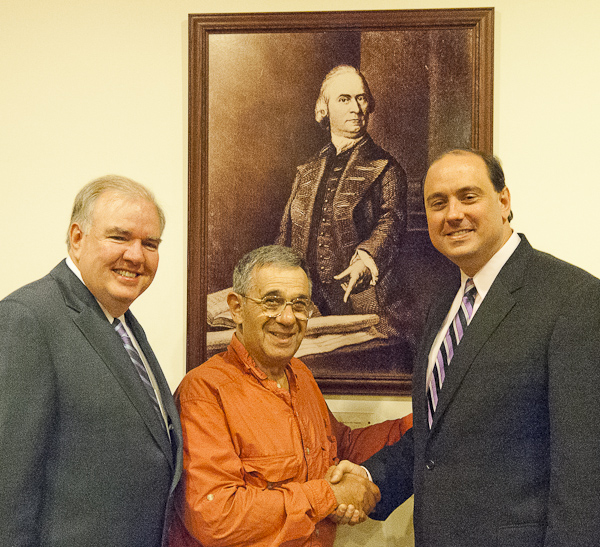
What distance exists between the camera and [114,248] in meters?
1.53

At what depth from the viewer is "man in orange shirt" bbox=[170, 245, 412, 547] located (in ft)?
5.33

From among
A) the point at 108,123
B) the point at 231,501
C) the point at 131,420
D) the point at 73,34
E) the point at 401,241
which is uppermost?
the point at 73,34

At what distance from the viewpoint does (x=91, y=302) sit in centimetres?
154

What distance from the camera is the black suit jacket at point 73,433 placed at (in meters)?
1.29

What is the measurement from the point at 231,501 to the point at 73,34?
84.6 inches

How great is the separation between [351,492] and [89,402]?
0.95m

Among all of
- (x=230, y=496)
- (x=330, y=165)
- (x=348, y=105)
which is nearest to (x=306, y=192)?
(x=330, y=165)

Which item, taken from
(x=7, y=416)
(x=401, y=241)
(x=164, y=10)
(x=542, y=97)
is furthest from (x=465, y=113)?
(x=7, y=416)

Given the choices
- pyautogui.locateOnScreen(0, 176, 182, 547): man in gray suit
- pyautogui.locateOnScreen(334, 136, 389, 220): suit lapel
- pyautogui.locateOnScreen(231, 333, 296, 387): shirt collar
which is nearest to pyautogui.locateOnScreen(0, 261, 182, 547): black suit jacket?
Result: pyautogui.locateOnScreen(0, 176, 182, 547): man in gray suit

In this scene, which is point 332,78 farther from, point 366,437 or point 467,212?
point 366,437

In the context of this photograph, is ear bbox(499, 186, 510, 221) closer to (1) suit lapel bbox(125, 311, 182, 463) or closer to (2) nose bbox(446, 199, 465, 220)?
(2) nose bbox(446, 199, 465, 220)

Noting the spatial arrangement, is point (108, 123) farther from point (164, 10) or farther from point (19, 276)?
point (19, 276)

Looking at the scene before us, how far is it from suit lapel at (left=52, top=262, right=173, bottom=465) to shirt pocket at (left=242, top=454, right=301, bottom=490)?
0.29 m

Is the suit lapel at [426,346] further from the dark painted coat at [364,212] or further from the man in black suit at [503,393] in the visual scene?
the dark painted coat at [364,212]
